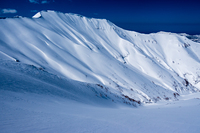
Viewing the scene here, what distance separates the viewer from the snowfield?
13.0 ft

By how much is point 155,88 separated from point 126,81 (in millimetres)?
5498

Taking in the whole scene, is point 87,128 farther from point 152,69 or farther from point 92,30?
point 92,30

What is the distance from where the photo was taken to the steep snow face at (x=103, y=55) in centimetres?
2116

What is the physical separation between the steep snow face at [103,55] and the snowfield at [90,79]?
0.50ft

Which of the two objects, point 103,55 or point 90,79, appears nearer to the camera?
point 90,79

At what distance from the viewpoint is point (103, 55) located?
31.9 meters

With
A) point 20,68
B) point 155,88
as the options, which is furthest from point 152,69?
point 20,68

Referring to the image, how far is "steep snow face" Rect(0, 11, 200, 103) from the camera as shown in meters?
21.2

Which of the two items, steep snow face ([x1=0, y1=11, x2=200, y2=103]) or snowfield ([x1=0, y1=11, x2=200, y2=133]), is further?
steep snow face ([x1=0, y1=11, x2=200, y2=103])

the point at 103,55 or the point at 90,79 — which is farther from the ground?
the point at 103,55

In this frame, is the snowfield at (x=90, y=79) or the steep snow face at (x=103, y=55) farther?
the steep snow face at (x=103, y=55)

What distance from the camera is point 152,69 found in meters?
36.1

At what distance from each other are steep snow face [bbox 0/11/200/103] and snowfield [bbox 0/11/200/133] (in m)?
0.15

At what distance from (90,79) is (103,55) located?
41.8 ft
